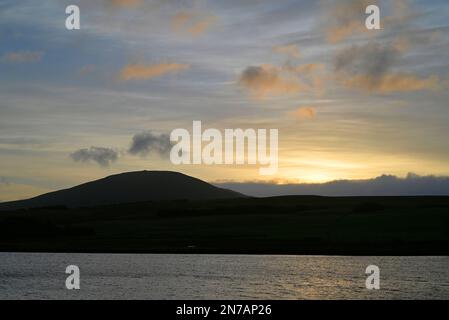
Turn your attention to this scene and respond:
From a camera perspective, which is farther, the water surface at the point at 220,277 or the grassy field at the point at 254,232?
the grassy field at the point at 254,232

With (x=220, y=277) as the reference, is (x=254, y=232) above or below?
above

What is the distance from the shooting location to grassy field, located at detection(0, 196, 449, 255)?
11494 cm

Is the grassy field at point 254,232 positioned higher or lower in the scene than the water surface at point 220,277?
higher

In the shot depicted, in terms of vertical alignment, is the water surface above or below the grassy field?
below

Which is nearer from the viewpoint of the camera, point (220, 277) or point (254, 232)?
point (220, 277)

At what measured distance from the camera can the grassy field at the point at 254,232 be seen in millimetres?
114938

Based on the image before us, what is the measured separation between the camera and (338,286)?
226 ft

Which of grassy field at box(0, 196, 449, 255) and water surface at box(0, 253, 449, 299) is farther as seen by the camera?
grassy field at box(0, 196, 449, 255)

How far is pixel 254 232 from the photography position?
132750 millimetres

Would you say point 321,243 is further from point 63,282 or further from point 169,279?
point 63,282
